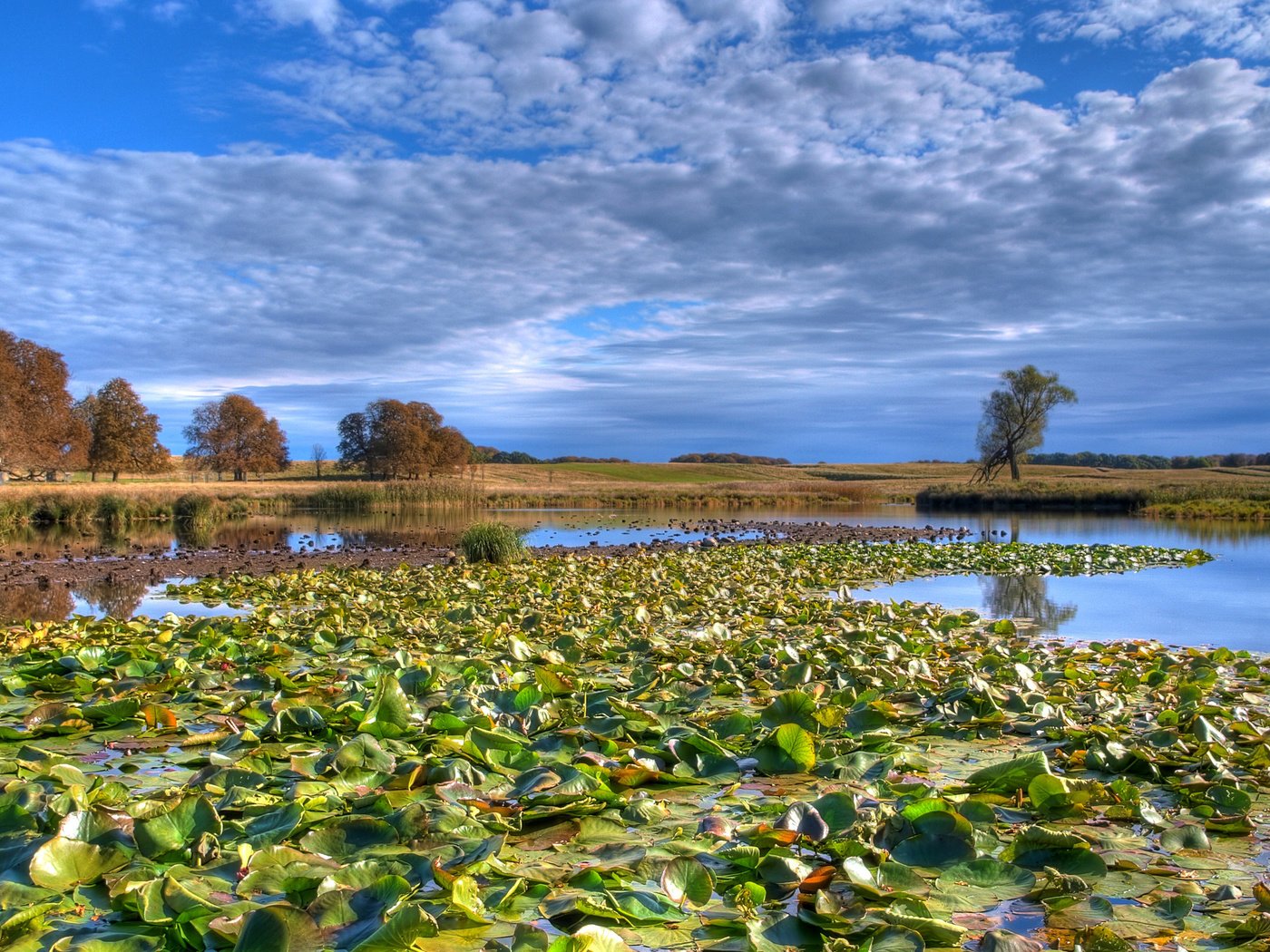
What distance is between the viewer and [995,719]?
5.36m

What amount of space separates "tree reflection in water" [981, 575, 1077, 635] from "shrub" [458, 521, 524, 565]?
28.4 feet

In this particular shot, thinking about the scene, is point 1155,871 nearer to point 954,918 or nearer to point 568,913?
point 954,918

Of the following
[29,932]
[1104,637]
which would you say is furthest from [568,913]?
[1104,637]

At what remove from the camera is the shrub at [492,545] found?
1716cm

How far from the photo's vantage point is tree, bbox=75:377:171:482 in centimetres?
5622

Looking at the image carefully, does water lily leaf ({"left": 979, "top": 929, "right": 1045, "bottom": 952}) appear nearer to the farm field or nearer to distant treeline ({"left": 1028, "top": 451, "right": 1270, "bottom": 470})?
the farm field

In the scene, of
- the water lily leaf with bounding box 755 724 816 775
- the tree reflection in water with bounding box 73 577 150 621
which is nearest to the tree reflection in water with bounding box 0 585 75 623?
the tree reflection in water with bounding box 73 577 150 621

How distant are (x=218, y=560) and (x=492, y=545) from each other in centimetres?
643

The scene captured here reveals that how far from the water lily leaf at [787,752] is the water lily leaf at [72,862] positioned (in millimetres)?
2783

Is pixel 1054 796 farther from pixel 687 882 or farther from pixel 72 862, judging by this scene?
pixel 72 862

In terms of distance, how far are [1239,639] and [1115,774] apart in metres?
6.64

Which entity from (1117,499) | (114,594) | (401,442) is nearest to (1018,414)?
(1117,499)

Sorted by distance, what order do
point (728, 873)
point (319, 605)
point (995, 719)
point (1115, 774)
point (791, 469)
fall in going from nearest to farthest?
1. point (728, 873)
2. point (1115, 774)
3. point (995, 719)
4. point (319, 605)
5. point (791, 469)

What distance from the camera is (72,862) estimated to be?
3.00 m
